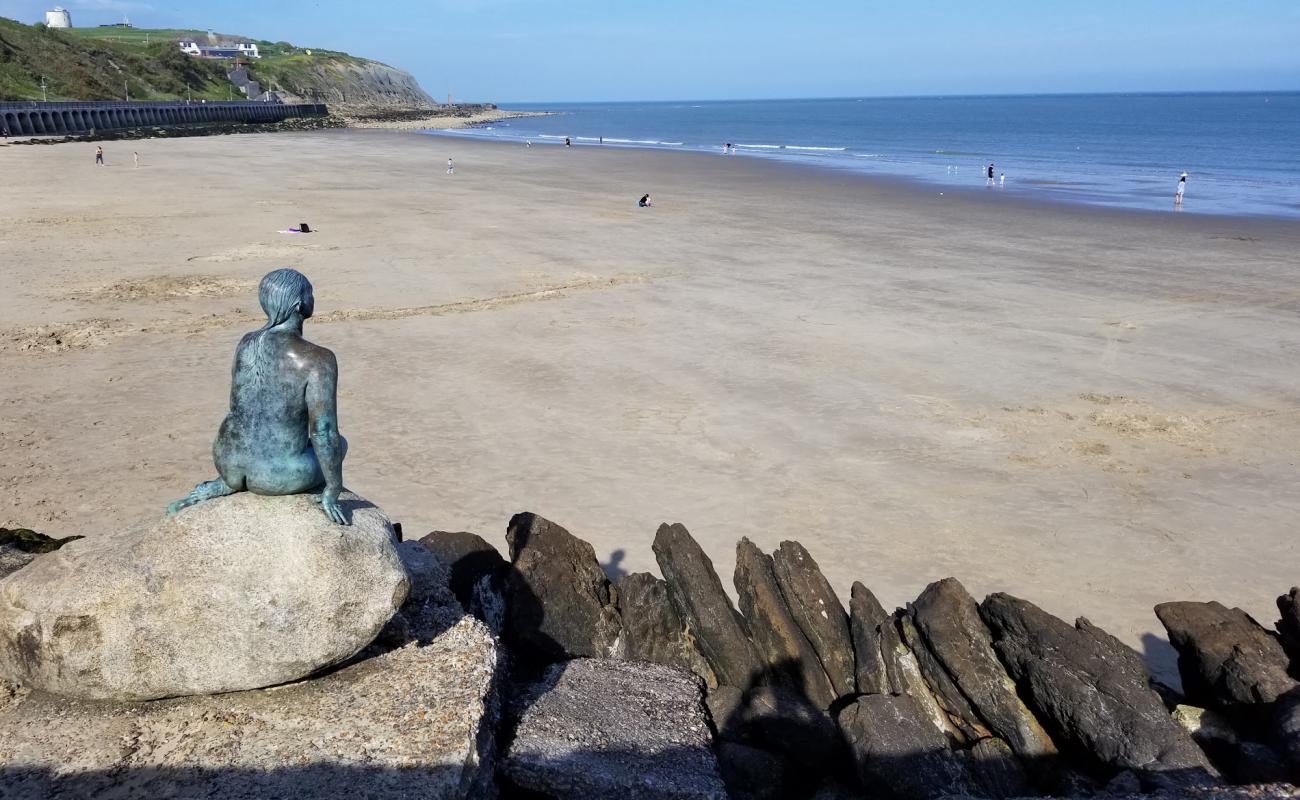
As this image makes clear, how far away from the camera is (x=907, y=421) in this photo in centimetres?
1470

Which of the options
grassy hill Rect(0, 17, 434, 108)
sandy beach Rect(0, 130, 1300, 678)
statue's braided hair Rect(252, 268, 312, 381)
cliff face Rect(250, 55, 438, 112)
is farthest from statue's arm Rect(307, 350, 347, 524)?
cliff face Rect(250, 55, 438, 112)

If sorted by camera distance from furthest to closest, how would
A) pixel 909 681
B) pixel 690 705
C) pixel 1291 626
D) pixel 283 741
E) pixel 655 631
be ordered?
pixel 655 631 < pixel 1291 626 < pixel 909 681 < pixel 690 705 < pixel 283 741

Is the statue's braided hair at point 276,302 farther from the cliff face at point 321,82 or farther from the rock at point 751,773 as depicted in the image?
the cliff face at point 321,82

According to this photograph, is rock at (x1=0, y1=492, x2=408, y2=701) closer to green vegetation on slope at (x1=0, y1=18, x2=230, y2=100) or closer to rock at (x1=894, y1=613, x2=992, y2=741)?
rock at (x1=894, y1=613, x2=992, y2=741)

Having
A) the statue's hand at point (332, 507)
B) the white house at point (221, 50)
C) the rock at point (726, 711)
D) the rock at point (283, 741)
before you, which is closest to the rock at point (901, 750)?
the rock at point (726, 711)

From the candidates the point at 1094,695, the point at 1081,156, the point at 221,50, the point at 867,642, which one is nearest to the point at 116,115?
the point at 1081,156

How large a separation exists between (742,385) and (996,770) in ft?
33.8

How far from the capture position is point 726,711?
22.3 feet

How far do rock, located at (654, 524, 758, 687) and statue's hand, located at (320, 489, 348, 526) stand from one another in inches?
127

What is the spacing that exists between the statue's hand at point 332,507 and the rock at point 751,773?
9.24 ft

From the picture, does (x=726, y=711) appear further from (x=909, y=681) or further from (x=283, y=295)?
(x=283, y=295)

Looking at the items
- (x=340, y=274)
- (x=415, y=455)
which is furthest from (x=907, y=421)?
(x=340, y=274)

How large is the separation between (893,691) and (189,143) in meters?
80.6

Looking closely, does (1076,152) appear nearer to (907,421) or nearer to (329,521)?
(907,421)
